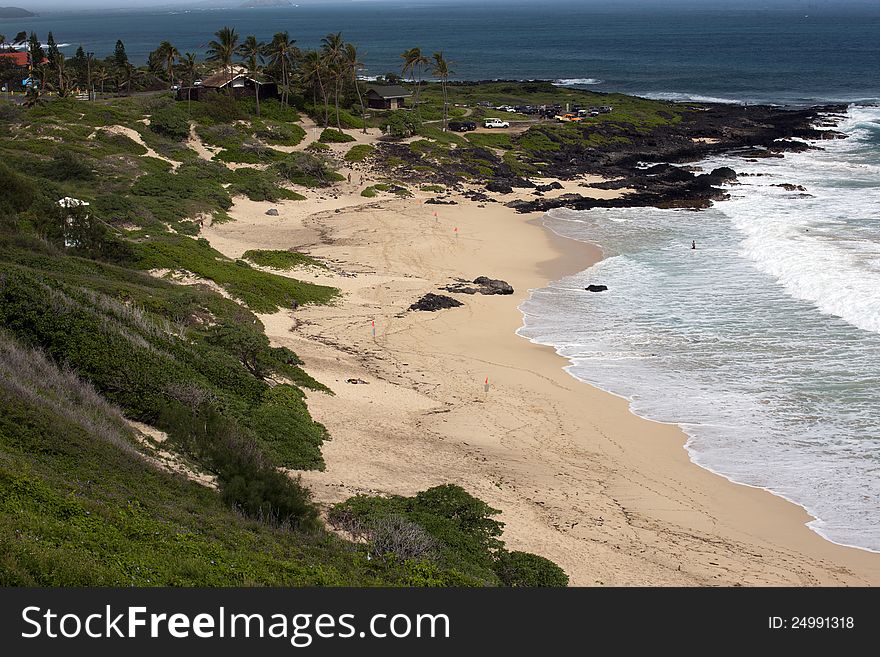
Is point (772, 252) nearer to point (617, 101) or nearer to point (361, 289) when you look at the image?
point (361, 289)

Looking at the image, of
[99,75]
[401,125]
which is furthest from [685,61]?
[99,75]

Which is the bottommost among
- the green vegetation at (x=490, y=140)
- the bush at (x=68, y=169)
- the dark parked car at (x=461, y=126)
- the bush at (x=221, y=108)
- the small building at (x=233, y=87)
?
the bush at (x=68, y=169)

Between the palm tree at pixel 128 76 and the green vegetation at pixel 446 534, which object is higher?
the palm tree at pixel 128 76

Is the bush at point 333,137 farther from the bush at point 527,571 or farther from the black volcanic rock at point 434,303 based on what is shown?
the bush at point 527,571

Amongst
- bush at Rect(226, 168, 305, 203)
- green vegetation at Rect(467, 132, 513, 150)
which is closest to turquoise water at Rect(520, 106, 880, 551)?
bush at Rect(226, 168, 305, 203)

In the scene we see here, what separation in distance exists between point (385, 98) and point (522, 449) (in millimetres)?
58097

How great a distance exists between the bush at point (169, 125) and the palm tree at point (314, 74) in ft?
38.6

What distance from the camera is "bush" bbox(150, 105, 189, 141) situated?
177 ft

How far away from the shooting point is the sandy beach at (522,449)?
15812mm

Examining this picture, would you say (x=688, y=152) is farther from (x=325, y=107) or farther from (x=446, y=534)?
(x=446, y=534)

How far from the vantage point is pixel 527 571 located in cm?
1425

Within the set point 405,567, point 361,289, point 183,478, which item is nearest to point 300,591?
point 405,567

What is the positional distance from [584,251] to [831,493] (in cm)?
2293

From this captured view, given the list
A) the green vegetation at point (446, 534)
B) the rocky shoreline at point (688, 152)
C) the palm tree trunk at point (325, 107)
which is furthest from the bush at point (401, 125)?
the green vegetation at point (446, 534)
